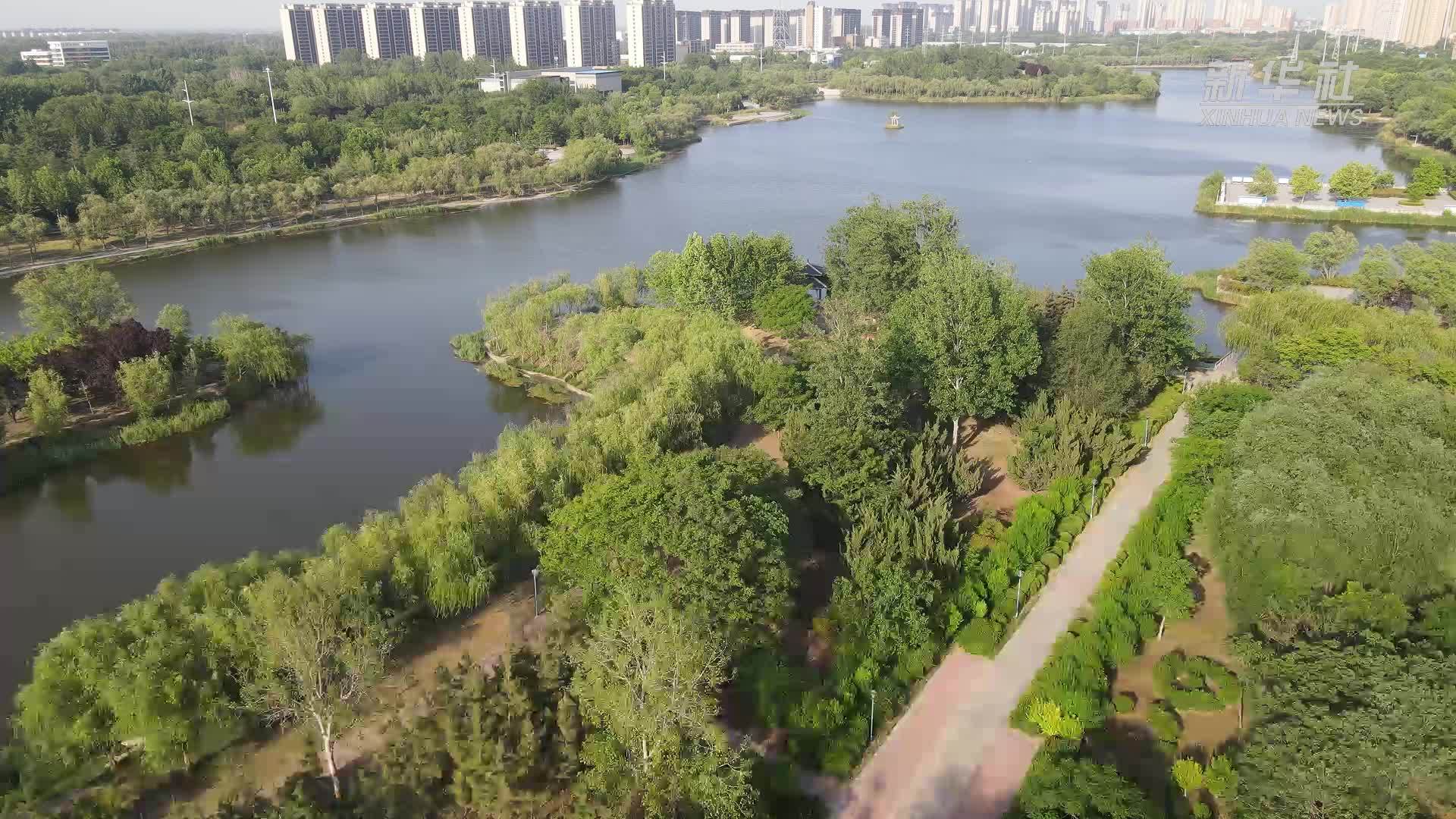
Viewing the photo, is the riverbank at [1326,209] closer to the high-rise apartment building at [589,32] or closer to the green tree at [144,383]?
the green tree at [144,383]

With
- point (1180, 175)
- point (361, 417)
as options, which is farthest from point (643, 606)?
point (1180, 175)

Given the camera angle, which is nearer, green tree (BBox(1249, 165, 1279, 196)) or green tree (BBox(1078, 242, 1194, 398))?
green tree (BBox(1078, 242, 1194, 398))

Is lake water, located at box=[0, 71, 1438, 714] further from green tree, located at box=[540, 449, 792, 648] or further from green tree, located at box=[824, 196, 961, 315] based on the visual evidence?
green tree, located at box=[824, 196, 961, 315]

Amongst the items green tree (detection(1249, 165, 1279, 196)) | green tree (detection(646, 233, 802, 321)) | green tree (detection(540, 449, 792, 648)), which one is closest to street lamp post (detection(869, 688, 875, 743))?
green tree (detection(540, 449, 792, 648))

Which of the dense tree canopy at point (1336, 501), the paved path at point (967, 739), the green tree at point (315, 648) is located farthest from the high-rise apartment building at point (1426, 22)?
the green tree at point (315, 648)

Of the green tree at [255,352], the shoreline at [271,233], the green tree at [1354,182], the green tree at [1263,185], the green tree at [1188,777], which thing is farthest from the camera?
the green tree at [1263,185]

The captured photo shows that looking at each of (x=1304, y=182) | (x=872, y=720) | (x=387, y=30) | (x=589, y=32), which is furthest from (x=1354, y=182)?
(x=387, y=30)

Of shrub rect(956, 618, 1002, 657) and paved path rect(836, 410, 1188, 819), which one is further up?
shrub rect(956, 618, 1002, 657)

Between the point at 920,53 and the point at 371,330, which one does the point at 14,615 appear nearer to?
the point at 371,330
